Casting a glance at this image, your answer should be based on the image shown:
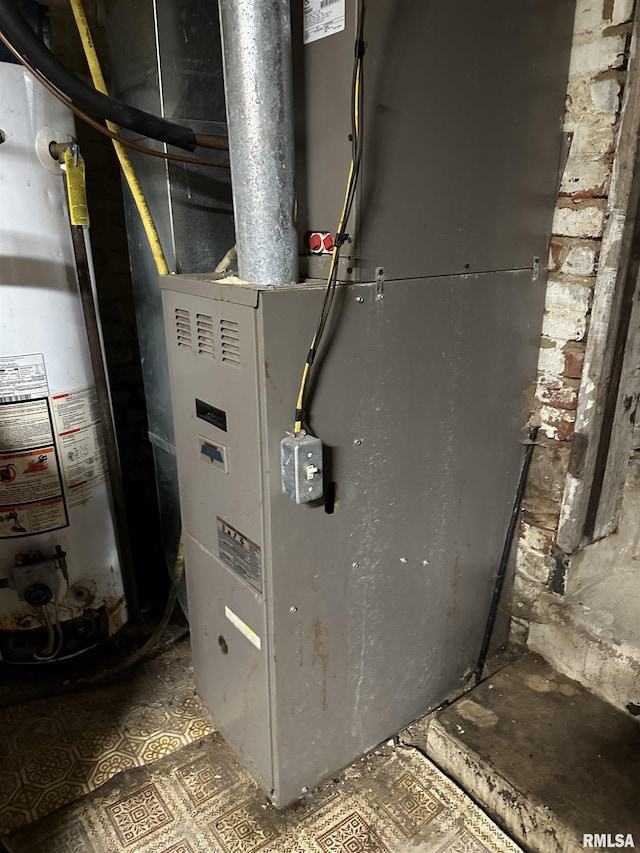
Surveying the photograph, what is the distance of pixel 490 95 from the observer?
1.28 m

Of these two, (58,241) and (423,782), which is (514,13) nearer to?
(58,241)

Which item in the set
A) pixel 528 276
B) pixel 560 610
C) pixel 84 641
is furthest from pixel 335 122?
pixel 84 641

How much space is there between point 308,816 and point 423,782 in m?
0.30

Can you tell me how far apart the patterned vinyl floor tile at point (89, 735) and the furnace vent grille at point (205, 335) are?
43.3 inches

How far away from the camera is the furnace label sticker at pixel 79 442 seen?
173 cm

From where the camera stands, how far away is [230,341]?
1.19m

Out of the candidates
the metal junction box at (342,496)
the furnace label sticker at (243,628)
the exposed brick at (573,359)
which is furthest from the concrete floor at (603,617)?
the furnace label sticker at (243,628)

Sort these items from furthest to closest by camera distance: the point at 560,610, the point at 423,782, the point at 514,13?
the point at 560,610 < the point at 423,782 < the point at 514,13

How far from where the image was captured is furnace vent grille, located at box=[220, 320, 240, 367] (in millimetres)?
1165

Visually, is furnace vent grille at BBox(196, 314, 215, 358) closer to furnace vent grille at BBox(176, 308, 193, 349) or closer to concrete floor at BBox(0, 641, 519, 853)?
furnace vent grille at BBox(176, 308, 193, 349)

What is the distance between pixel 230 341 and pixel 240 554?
1.58 feet

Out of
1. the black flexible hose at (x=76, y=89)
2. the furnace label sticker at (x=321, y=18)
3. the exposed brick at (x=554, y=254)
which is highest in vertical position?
the furnace label sticker at (x=321, y=18)

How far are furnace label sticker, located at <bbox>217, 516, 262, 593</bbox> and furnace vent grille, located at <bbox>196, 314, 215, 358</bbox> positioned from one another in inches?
15.4

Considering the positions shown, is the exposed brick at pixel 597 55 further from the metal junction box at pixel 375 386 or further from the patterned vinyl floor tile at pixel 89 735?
the patterned vinyl floor tile at pixel 89 735
